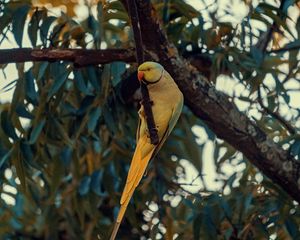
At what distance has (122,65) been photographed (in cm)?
182

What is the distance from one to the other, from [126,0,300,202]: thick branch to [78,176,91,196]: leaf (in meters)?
0.59

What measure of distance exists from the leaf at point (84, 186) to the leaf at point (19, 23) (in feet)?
2.04

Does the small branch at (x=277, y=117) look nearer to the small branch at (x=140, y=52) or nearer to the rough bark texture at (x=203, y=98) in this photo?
the rough bark texture at (x=203, y=98)

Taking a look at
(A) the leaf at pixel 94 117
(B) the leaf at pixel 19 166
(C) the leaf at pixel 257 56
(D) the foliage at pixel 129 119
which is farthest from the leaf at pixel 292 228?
(B) the leaf at pixel 19 166

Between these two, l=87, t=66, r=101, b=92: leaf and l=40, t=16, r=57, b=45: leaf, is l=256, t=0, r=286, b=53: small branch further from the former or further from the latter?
l=40, t=16, r=57, b=45: leaf

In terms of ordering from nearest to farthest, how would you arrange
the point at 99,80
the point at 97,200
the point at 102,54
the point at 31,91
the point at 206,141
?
the point at 102,54 → the point at 31,91 → the point at 99,80 → the point at 97,200 → the point at 206,141

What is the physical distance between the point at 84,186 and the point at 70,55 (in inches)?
28.3

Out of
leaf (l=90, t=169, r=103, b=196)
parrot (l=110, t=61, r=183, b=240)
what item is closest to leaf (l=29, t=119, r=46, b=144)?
leaf (l=90, t=169, r=103, b=196)

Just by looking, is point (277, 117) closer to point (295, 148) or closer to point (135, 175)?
point (295, 148)

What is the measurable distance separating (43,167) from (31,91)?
297 mm

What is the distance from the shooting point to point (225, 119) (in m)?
1.85

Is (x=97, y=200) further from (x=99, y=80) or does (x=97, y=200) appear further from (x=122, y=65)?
(x=122, y=65)

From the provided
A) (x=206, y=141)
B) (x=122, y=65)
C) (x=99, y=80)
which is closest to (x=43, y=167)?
(x=99, y=80)

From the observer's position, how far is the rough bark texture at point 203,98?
5.63ft
